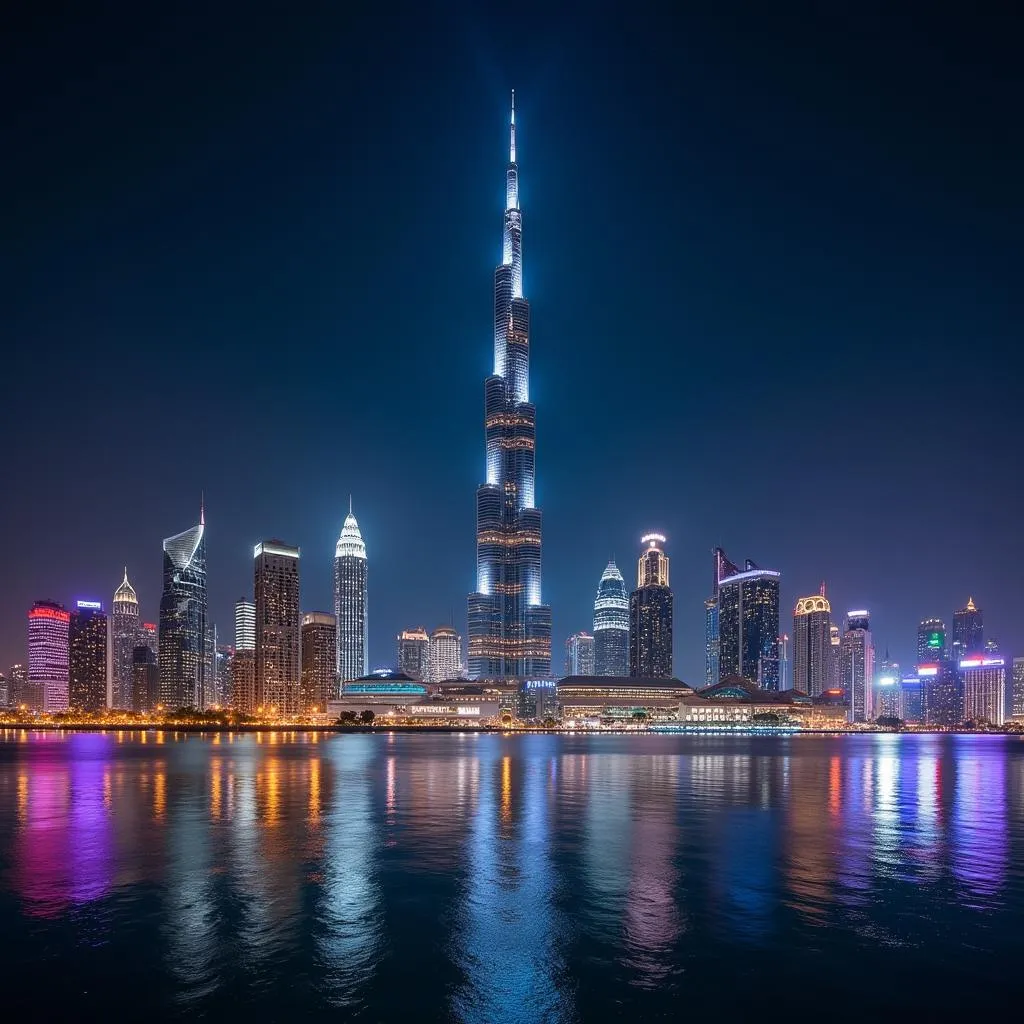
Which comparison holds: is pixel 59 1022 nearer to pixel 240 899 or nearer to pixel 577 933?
pixel 240 899

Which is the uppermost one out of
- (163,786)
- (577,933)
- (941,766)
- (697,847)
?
(577,933)

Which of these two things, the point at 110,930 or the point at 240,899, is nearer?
the point at 110,930

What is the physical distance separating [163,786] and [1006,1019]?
68941mm

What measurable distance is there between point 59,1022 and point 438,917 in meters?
A: 12.6

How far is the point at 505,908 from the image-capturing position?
29516mm

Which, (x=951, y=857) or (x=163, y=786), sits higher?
(x=951, y=857)

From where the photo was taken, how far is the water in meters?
21.3

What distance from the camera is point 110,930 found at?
2675 cm

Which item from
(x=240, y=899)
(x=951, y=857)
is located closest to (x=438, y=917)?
(x=240, y=899)

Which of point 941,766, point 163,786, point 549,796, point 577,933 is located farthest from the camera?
point 941,766

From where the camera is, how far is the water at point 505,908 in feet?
69.8

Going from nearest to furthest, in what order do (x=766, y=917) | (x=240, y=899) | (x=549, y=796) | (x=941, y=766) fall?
(x=766, y=917), (x=240, y=899), (x=549, y=796), (x=941, y=766)

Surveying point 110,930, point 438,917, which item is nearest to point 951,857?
point 438,917

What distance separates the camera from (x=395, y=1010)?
66.7 feet
